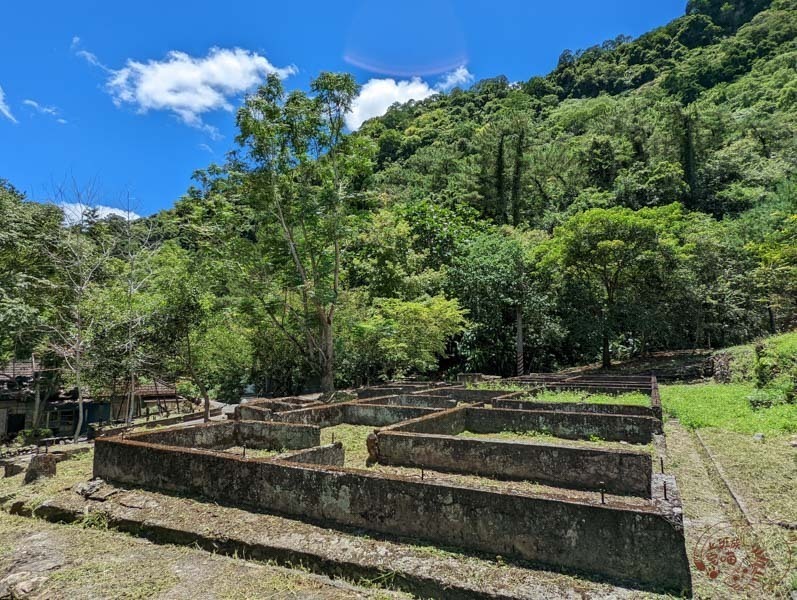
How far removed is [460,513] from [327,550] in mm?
1240

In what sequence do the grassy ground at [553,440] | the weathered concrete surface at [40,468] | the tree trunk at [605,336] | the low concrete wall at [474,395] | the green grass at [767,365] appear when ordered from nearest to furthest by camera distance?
the weathered concrete surface at [40,468]
the grassy ground at [553,440]
the green grass at [767,365]
the low concrete wall at [474,395]
the tree trunk at [605,336]

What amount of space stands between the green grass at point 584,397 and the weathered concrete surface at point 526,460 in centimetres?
578

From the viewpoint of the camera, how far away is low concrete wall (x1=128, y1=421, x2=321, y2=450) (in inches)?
310

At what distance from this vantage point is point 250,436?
8.77 m

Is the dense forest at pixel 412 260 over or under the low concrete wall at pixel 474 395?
over

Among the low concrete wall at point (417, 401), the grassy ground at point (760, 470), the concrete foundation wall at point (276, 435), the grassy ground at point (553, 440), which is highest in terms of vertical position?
the low concrete wall at point (417, 401)

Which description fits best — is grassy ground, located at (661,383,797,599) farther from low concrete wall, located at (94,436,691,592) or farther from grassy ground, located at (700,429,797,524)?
low concrete wall, located at (94,436,691,592)

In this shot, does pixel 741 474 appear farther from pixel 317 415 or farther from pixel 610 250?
pixel 610 250

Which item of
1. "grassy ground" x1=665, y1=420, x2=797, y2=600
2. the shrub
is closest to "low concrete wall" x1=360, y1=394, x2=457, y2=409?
Answer: "grassy ground" x1=665, y1=420, x2=797, y2=600

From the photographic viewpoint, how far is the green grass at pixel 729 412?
8.98m

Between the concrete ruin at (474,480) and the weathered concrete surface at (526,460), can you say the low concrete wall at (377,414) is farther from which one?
the weathered concrete surface at (526,460)

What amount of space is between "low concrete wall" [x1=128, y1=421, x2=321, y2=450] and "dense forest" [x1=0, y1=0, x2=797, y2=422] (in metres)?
4.34

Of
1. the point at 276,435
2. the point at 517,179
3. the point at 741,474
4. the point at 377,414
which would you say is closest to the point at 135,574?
the point at 276,435

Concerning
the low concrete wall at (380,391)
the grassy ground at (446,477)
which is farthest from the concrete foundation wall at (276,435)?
the low concrete wall at (380,391)
